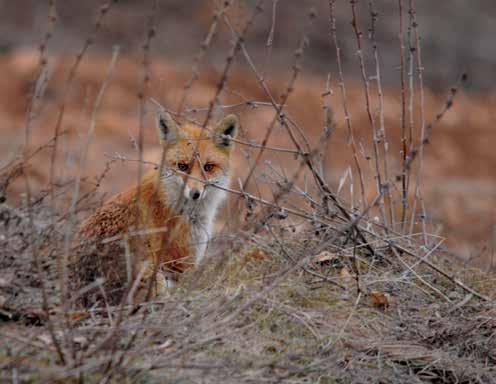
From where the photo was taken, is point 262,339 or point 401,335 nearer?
point 262,339

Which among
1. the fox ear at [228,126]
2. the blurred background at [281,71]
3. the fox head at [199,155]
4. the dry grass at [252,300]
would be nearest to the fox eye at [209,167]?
the fox head at [199,155]

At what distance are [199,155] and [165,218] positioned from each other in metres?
→ 0.63

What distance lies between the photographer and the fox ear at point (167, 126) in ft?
23.2

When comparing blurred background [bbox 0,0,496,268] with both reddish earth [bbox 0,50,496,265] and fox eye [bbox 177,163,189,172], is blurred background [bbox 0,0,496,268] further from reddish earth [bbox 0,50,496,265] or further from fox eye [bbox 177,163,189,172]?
fox eye [bbox 177,163,189,172]

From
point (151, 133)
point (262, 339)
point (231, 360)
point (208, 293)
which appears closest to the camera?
point (231, 360)

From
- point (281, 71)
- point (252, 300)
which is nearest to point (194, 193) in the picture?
point (252, 300)

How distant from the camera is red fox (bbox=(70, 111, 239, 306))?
16.4ft

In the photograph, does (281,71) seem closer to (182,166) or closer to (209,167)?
(209,167)

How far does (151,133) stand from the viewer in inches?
785

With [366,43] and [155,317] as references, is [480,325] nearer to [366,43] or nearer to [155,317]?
[155,317]

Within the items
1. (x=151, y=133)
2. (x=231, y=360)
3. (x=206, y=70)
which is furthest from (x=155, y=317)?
(x=206, y=70)

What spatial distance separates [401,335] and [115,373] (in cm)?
221

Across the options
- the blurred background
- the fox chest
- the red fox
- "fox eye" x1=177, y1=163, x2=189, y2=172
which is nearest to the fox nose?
the red fox

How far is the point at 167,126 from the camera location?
283 inches
